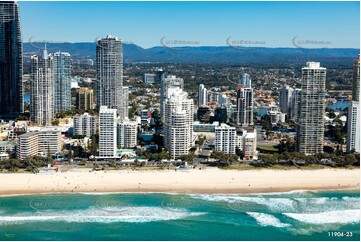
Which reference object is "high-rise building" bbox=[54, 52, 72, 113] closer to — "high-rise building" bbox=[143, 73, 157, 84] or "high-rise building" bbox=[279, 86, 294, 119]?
"high-rise building" bbox=[279, 86, 294, 119]

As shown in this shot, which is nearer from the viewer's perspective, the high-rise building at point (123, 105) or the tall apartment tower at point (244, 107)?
the tall apartment tower at point (244, 107)

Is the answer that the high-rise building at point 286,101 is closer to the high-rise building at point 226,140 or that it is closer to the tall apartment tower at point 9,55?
the high-rise building at point 226,140

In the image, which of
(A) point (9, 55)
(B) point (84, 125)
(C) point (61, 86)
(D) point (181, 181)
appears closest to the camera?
(D) point (181, 181)

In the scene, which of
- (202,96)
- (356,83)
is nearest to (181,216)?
(356,83)

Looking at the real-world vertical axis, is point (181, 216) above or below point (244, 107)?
below

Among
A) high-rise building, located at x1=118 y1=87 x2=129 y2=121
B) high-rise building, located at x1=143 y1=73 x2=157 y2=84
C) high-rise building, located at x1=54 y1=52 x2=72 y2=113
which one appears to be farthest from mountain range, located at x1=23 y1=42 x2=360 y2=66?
high-rise building, located at x1=118 y1=87 x2=129 y2=121

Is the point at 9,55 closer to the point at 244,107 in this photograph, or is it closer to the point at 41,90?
the point at 41,90

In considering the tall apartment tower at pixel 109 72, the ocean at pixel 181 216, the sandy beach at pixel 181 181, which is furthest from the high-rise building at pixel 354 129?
the tall apartment tower at pixel 109 72
